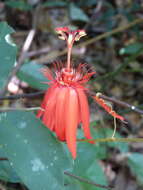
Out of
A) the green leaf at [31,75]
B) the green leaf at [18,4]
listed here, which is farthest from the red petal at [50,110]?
the green leaf at [18,4]

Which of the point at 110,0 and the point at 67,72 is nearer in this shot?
the point at 67,72

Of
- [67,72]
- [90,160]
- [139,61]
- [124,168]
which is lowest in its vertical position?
[124,168]

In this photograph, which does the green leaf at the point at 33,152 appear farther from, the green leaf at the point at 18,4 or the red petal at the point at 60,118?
the green leaf at the point at 18,4

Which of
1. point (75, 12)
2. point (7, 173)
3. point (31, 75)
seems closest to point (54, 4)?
point (75, 12)

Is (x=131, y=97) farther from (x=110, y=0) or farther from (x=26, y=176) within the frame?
(x=26, y=176)

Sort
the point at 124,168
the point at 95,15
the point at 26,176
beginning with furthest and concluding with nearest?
the point at 95,15 → the point at 124,168 → the point at 26,176

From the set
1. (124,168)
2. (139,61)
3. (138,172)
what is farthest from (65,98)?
(139,61)
